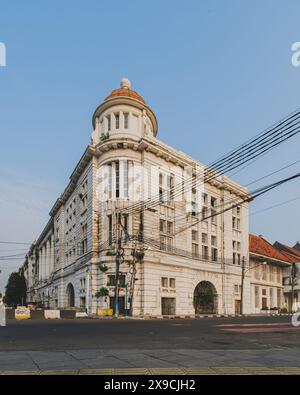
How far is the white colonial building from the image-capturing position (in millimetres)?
36125

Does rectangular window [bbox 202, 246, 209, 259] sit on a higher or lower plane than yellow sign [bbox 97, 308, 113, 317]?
higher

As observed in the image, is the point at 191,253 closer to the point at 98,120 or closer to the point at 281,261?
the point at 98,120

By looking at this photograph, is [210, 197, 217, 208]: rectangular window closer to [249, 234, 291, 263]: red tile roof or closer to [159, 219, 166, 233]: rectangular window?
[159, 219, 166, 233]: rectangular window

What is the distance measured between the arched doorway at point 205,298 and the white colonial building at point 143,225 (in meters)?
0.11

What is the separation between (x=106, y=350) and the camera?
9.59m

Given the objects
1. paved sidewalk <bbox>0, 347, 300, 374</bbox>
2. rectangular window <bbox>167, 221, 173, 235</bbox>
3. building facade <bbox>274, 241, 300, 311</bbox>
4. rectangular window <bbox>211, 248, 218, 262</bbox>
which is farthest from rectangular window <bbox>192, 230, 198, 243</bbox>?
paved sidewalk <bbox>0, 347, 300, 374</bbox>

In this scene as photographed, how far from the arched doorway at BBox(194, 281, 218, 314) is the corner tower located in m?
18.5

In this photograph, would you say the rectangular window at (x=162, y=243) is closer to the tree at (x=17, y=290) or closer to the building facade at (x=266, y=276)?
the building facade at (x=266, y=276)

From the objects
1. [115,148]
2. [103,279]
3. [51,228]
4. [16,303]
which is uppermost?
[115,148]

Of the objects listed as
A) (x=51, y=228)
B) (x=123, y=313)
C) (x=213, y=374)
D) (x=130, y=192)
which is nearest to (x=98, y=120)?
(x=130, y=192)

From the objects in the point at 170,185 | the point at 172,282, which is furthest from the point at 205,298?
the point at 170,185

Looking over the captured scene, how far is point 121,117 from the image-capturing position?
3925cm

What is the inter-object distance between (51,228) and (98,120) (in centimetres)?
3247
